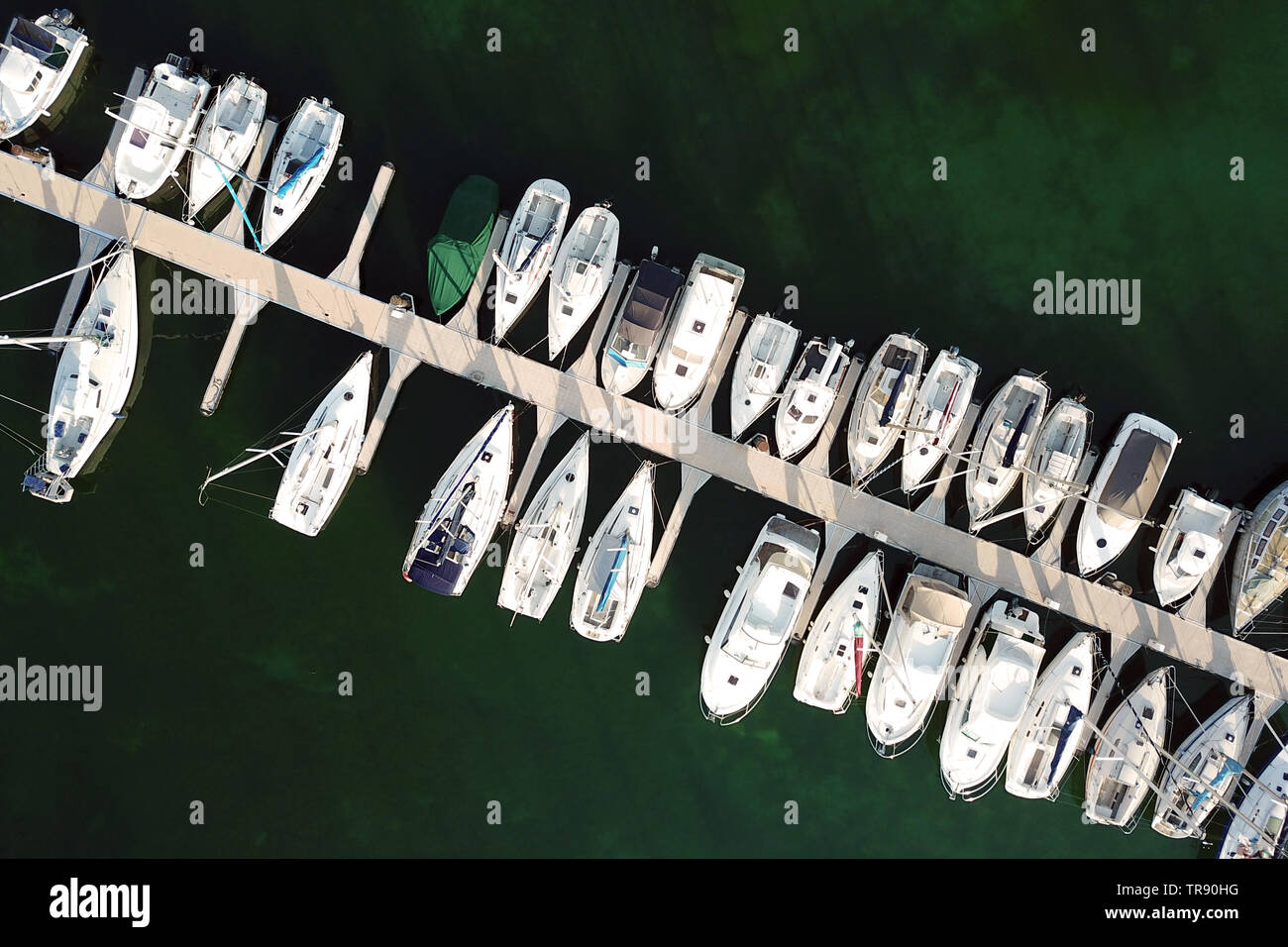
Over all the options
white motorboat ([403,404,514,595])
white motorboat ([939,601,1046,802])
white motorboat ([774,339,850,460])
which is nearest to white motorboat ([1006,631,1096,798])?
white motorboat ([939,601,1046,802])

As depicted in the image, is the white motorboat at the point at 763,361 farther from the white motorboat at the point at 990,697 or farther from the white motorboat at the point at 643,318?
the white motorboat at the point at 990,697

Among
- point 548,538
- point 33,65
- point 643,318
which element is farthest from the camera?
point 548,538

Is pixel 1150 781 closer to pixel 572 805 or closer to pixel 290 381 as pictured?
pixel 572 805

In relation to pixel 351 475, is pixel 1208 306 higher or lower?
higher

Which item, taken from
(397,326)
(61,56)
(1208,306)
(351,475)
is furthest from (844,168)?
(61,56)

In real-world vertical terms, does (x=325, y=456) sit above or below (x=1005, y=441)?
below

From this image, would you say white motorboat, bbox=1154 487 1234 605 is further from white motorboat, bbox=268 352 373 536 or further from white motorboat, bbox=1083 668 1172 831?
white motorboat, bbox=268 352 373 536

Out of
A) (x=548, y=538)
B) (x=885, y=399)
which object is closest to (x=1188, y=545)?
(x=885, y=399)

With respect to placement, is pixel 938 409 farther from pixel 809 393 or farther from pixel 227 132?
pixel 227 132
